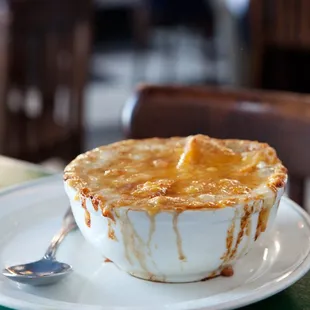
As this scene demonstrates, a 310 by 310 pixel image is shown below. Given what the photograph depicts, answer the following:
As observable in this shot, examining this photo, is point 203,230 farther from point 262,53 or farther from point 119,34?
point 119,34

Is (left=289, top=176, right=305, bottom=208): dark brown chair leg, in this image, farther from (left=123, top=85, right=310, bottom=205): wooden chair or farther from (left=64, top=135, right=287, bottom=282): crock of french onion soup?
(left=64, top=135, right=287, bottom=282): crock of french onion soup

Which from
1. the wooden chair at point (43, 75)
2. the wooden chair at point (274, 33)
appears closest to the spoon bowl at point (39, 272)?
the wooden chair at point (274, 33)

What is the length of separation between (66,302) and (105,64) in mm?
4092

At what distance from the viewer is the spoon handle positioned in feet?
1.95

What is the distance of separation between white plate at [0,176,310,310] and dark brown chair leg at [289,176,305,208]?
0.85 feet

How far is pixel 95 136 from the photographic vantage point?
9.72 feet

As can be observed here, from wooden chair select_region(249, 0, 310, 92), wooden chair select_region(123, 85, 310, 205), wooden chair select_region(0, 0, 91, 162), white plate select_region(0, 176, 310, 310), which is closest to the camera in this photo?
white plate select_region(0, 176, 310, 310)

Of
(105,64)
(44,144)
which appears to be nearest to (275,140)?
(44,144)

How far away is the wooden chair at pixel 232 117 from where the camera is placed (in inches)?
35.8

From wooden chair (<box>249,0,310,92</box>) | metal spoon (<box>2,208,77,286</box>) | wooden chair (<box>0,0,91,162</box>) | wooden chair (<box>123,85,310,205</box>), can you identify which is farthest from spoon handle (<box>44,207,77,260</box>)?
wooden chair (<box>0,0,91,162</box>)

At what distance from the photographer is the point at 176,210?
505mm

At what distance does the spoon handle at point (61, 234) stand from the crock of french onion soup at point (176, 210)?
5 cm

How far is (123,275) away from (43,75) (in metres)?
1.48

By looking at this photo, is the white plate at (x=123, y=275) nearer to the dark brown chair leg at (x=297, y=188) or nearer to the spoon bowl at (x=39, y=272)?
the spoon bowl at (x=39, y=272)
